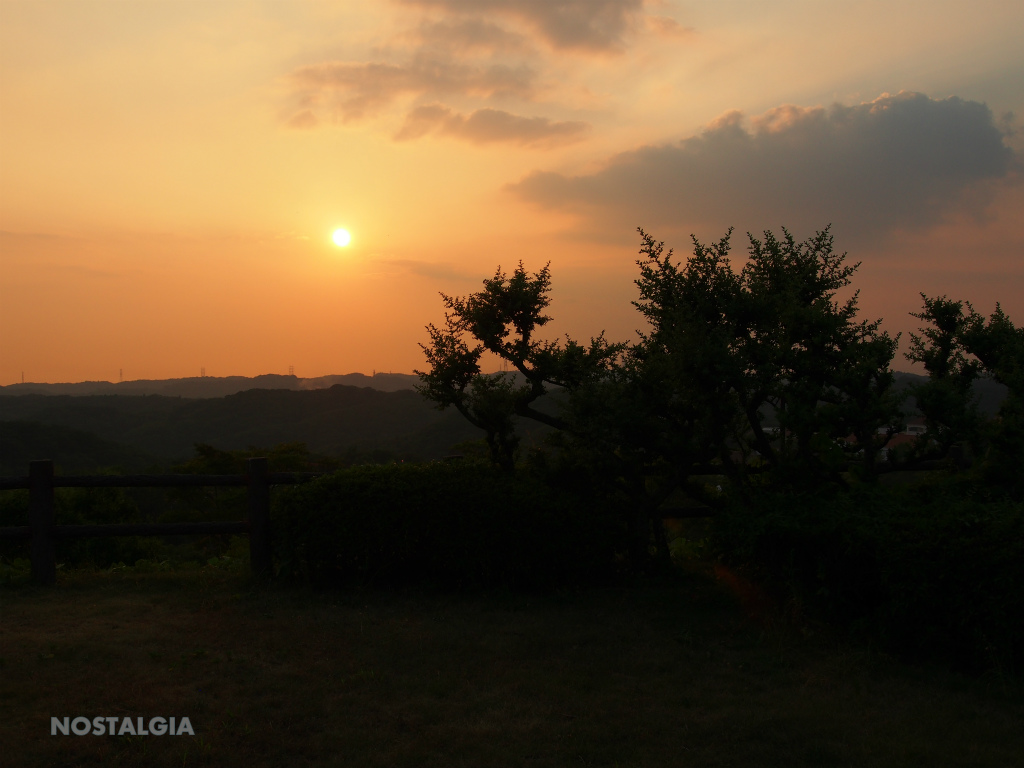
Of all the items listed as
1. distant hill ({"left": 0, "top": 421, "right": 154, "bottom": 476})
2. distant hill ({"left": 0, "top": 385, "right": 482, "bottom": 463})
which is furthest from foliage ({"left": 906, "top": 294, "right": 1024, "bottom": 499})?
distant hill ({"left": 0, "top": 385, "right": 482, "bottom": 463})

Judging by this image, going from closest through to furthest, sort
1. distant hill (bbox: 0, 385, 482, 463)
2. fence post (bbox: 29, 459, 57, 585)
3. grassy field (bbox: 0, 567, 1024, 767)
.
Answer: grassy field (bbox: 0, 567, 1024, 767) < fence post (bbox: 29, 459, 57, 585) < distant hill (bbox: 0, 385, 482, 463)

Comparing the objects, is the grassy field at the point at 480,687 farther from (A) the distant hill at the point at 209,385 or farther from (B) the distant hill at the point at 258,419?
(A) the distant hill at the point at 209,385

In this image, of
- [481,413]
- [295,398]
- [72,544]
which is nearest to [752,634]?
[481,413]

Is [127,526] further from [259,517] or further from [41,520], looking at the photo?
[259,517]

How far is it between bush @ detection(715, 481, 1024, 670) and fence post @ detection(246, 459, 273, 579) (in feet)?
17.9

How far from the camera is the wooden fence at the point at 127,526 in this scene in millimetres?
8828

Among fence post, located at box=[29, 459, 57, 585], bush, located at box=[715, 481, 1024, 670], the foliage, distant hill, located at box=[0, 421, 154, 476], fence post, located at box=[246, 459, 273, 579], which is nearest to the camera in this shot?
bush, located at box=[715, 481, 1024, 670]

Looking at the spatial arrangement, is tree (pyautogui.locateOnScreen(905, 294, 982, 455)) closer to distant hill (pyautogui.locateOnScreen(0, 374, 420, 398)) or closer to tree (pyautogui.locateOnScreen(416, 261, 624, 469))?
tree (pyautogui.locateOnScreen(416, 261, 624, 469))

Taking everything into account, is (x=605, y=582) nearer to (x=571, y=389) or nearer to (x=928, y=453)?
(x=571, y=389)

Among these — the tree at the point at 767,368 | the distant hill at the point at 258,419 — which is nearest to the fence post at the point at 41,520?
the tree at the point at 767,368

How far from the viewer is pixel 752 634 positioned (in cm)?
677

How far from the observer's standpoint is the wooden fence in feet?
29.0

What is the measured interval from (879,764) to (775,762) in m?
0.60

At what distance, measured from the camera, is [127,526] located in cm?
907
